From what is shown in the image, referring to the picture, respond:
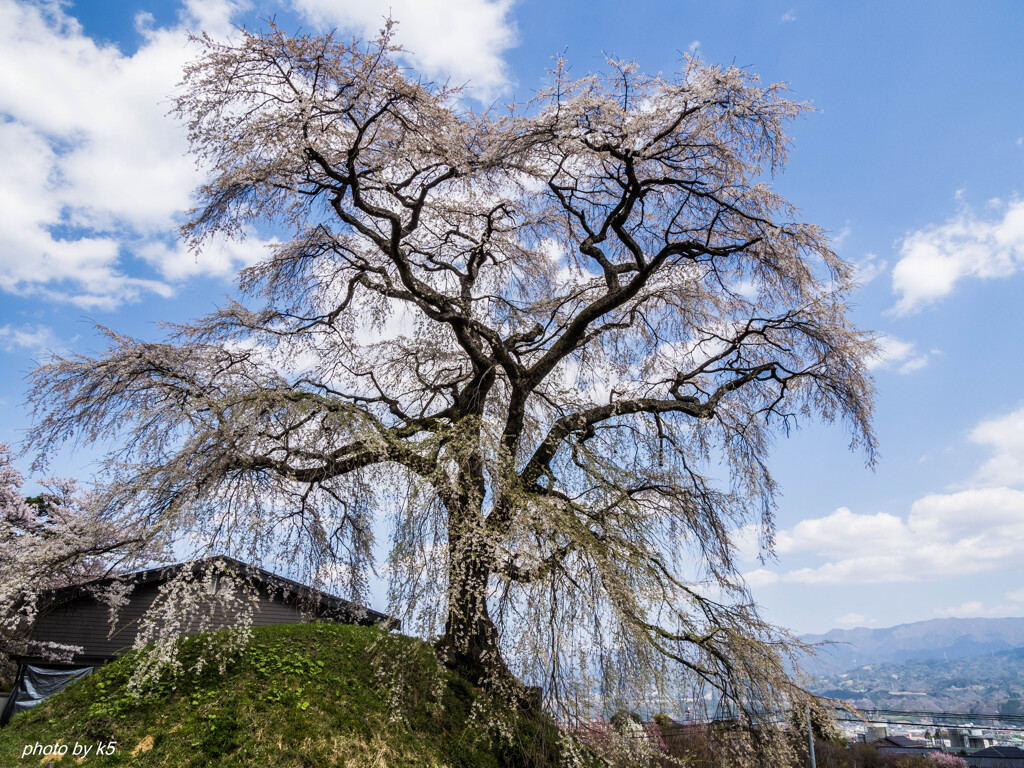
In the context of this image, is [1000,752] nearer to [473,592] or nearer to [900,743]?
[900,743]

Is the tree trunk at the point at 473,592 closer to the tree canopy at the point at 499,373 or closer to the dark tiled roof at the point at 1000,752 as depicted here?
the tree canopy at the point at 499,373

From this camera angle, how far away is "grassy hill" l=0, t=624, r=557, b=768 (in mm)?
5855

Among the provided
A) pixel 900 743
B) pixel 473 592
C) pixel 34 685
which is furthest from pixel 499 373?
pixel 900 743

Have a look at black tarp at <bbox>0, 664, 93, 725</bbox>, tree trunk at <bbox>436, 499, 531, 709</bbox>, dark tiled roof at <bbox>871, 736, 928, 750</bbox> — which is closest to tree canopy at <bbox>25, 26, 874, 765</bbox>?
tree trunk at <bbox>436, 499, 531, 709</bbox>

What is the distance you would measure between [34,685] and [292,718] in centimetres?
934

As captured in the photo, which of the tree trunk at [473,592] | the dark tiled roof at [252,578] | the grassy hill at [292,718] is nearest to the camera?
the grassy hill at [292,718]

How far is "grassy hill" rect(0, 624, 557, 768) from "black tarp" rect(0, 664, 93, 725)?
5737 mm

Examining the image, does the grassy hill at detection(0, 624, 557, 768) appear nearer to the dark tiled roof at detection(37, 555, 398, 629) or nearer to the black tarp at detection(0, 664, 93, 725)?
the dark tiled roof at detection(37, 555, 398, 629)

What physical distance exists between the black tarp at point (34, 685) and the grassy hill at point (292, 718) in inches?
226

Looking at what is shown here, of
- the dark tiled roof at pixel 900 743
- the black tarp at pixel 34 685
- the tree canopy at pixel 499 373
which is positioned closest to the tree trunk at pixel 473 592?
the tree canopy at pixel 499 373

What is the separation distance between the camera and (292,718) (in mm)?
6188

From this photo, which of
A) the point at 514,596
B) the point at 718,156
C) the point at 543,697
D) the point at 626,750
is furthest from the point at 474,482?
the point at 718,156

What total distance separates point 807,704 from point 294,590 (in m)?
10.6

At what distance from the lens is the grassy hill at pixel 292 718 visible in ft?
19.2
